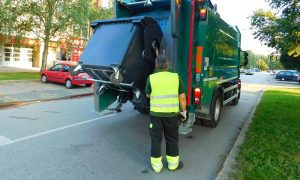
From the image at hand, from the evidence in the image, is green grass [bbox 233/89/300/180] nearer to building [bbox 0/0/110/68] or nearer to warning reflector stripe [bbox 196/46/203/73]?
warning reflector stripe [bbox 196/46/203/73]

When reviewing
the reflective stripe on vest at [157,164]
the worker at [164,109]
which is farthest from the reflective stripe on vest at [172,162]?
the reflective stripe on vest at [157,164]

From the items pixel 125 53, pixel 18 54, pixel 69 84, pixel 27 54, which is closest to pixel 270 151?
pixel 125 53

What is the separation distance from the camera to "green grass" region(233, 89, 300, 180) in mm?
4852

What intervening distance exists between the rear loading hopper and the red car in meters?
11.2

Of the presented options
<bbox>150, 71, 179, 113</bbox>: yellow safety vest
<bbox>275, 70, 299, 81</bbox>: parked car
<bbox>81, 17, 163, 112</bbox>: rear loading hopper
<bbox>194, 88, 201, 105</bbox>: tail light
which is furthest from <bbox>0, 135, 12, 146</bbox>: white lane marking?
<bbox>275, 70, 299, 81</bbox>: parked car

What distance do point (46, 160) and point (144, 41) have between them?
8.75ft

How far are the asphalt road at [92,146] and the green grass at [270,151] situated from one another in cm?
43

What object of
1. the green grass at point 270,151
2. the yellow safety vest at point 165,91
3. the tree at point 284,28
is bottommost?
the green grass at point 270,151

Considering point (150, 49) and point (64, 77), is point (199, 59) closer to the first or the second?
point (150, 49)

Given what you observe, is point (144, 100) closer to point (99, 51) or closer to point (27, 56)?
point (99, 51)

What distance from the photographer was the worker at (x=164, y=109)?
491 centimetres

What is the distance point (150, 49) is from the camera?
595 centimetres

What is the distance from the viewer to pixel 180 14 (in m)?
6.05

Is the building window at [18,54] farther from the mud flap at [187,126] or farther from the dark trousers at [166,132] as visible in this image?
the dark trousers at [166,132]
